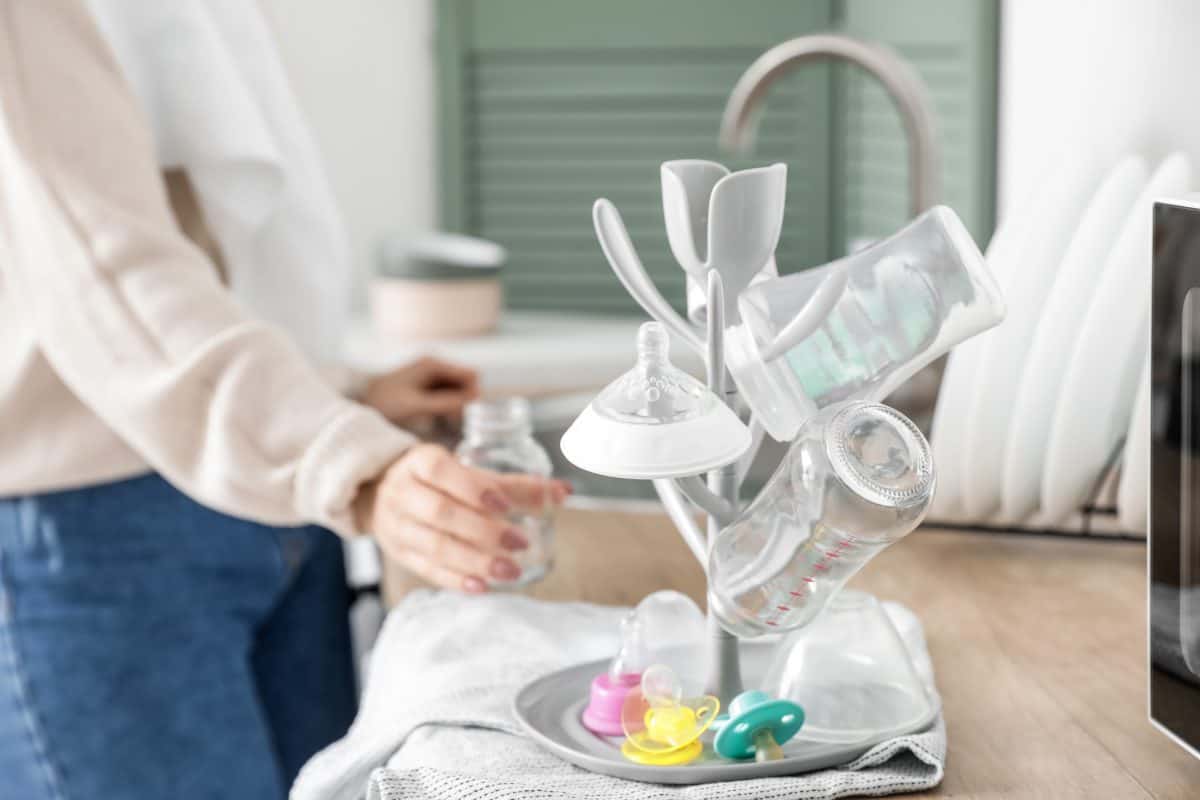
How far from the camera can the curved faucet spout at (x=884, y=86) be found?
1395 millimetres

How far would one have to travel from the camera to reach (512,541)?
3.12 ft

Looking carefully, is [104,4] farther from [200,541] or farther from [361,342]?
[361,342]

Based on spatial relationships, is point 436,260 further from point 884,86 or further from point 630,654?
point 630,654

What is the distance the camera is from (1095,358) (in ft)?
3.55

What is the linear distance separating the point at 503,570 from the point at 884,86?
0.71m

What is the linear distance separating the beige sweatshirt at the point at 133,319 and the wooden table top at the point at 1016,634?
7.7 inches

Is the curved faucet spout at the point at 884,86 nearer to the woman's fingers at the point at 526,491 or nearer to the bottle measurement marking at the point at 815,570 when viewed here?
the woman's fingers at the point at 526,491

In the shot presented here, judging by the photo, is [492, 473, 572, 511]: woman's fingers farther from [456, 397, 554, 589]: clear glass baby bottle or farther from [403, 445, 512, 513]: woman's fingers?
[456, 397, 554, 589]: clear glass baby bottle

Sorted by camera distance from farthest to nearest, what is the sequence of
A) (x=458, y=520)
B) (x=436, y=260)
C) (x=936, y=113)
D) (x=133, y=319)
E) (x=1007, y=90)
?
1. (x=436, y=260)
2. (x=936, y=113)
3. (x=1007, y=90)
4. (x=133, y=319)
5. (x=458, y=520)

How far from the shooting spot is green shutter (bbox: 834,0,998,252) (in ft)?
6.05

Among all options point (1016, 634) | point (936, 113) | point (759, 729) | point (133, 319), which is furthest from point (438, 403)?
point (936, 113)

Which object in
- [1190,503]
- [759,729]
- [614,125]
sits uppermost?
[614,125]

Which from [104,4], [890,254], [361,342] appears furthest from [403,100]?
[890,254]

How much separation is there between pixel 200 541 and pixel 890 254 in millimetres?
736
